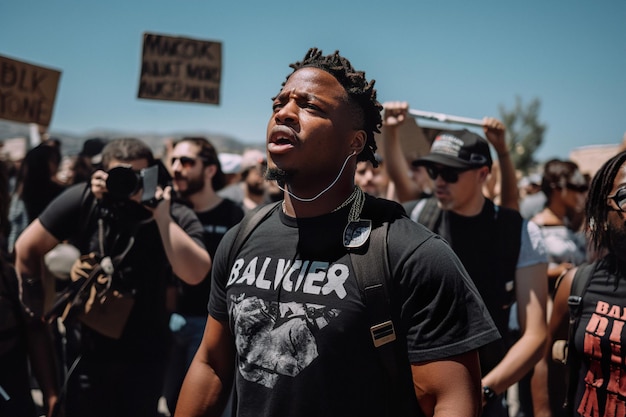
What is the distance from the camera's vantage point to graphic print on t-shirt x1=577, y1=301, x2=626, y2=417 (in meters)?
2.41

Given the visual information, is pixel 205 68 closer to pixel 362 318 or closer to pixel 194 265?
pixel 194 265

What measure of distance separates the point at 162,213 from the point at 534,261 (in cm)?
185

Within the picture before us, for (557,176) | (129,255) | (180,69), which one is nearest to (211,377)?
(129,255)

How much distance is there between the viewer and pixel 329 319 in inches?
70.3

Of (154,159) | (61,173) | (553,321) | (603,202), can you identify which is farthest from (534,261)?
(61,173)

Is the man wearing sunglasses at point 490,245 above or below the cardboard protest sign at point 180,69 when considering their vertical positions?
below

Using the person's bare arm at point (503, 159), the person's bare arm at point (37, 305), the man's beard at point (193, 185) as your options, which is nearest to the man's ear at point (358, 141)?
the person's bare arm at point (503, 159)

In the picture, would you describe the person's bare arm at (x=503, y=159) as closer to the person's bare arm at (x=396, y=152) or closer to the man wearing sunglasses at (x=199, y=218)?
the person's bare arm at (x=396, y=152)

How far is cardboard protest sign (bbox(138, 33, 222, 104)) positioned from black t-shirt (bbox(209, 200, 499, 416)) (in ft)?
15.7

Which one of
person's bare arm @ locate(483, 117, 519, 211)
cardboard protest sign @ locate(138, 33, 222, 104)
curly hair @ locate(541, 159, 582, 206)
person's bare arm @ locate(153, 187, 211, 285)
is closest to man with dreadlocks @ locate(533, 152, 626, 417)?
person's bare arm @ locate(483, 117, 519, 211)

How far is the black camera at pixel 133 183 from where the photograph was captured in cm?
313

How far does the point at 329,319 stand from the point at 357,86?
74 centimetres

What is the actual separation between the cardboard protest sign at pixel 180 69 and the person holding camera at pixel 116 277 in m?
3.01

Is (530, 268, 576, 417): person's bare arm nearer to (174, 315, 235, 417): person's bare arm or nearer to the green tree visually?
(174, 315, 235, 417): person's bare arm
